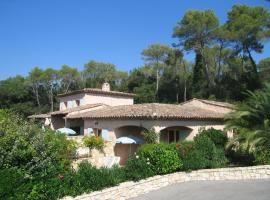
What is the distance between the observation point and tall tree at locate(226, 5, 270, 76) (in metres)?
39.0

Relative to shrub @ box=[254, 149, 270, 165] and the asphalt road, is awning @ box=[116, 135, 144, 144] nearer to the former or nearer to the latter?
the asphalt road

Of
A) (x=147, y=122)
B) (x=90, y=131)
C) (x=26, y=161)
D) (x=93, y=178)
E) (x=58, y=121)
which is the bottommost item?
(x=93, y=178)

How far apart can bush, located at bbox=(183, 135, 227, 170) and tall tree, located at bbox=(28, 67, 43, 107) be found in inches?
2052

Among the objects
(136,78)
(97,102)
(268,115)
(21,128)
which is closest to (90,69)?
(136,78)

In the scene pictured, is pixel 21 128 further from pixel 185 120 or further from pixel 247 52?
pixel 247 52

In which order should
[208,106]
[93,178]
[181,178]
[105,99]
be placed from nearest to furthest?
1. [93,178]
2. [181,178]
3. [208,106]
4. [105,99]

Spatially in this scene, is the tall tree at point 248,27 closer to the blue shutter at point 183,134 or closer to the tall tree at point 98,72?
the blue shutter at point 183,134

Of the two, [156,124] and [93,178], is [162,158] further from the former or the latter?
[156,124]

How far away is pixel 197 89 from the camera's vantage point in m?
47.9

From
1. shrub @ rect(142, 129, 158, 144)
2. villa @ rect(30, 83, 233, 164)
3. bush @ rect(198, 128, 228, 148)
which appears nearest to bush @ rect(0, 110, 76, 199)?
villa @ rect(30, 83, 233, 164)

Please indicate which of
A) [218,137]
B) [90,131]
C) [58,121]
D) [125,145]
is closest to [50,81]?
[58,121]

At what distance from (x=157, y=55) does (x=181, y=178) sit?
132 ft

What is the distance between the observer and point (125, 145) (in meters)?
25.0

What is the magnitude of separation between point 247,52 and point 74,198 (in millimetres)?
35324
